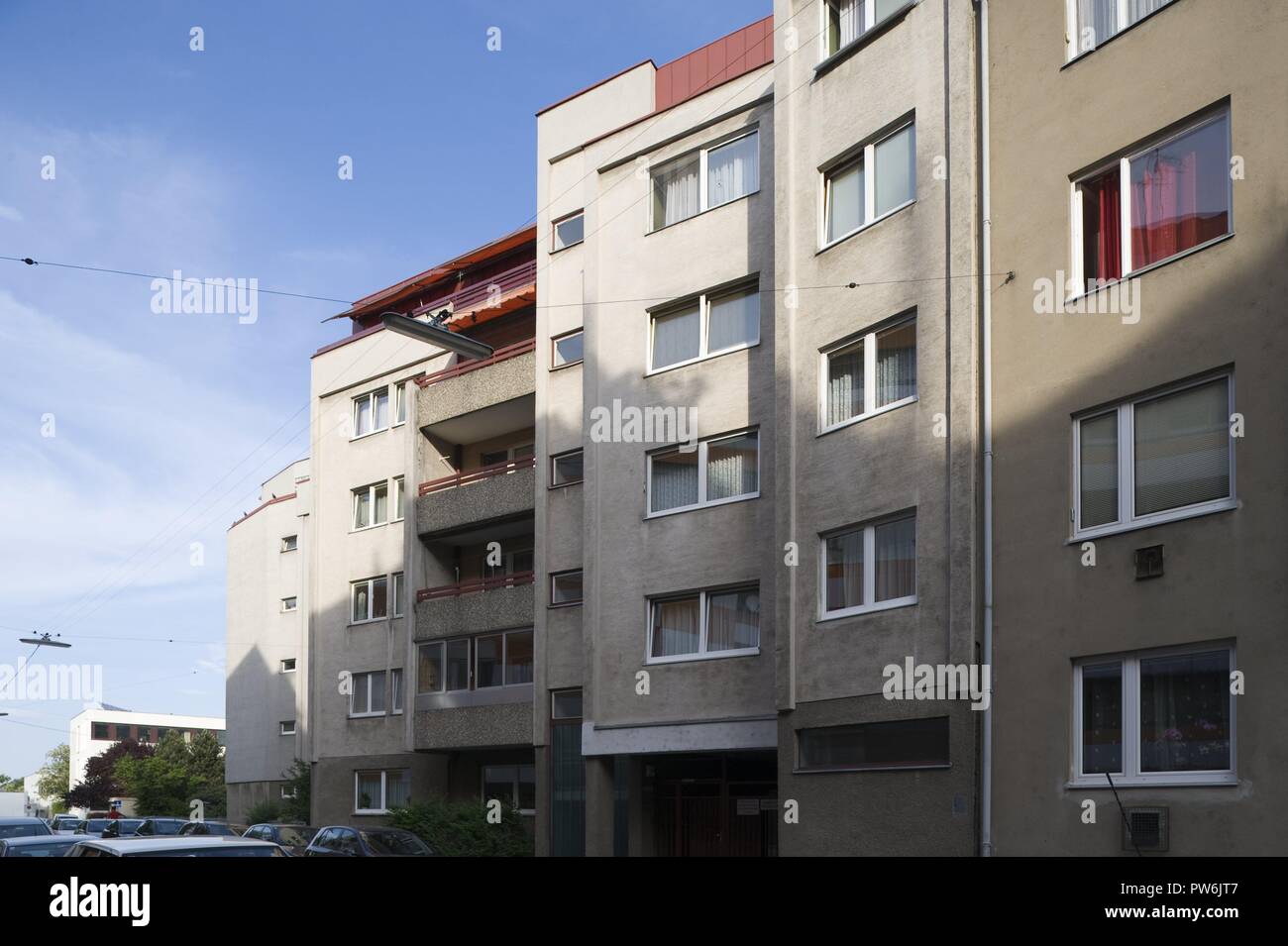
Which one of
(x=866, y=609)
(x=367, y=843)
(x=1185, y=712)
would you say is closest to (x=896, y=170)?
(x=866, y=609)

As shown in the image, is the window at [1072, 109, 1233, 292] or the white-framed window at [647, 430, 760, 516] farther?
the white-framed window at [647, 430, 760, 516]

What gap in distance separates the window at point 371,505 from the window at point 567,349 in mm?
Result: 9070

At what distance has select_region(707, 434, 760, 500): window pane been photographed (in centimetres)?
2333

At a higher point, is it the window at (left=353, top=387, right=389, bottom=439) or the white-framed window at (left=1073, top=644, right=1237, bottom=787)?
the window at (left=353, top=387, right=389, bottom=439)

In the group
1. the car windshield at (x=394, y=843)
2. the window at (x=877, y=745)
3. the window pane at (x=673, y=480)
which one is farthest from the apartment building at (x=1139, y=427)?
the car windshield at (x=394, y=843)

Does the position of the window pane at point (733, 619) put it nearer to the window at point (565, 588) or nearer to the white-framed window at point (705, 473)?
the white-framed window at point (705, 473)

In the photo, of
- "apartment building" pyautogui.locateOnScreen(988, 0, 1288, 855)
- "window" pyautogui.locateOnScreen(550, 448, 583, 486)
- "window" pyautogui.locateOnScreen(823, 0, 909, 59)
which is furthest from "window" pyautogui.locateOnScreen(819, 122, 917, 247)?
"window" pyautogui.locateOnScreen(550, 448, 583, 486)

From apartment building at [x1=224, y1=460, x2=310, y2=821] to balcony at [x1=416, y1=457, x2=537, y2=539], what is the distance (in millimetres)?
15096

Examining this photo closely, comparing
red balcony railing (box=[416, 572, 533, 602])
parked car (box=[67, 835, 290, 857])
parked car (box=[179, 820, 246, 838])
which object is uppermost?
red balcony railing (box=[416, 572, 533, 602])

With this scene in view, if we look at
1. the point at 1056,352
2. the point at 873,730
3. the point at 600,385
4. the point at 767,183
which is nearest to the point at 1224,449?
the point at 1056,352

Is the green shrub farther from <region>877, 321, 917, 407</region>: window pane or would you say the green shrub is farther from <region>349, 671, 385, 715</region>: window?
<region>877, 321, 917, 407</region>: window pane

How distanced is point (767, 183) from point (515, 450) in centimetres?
1290

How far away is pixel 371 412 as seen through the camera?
1490 inches
